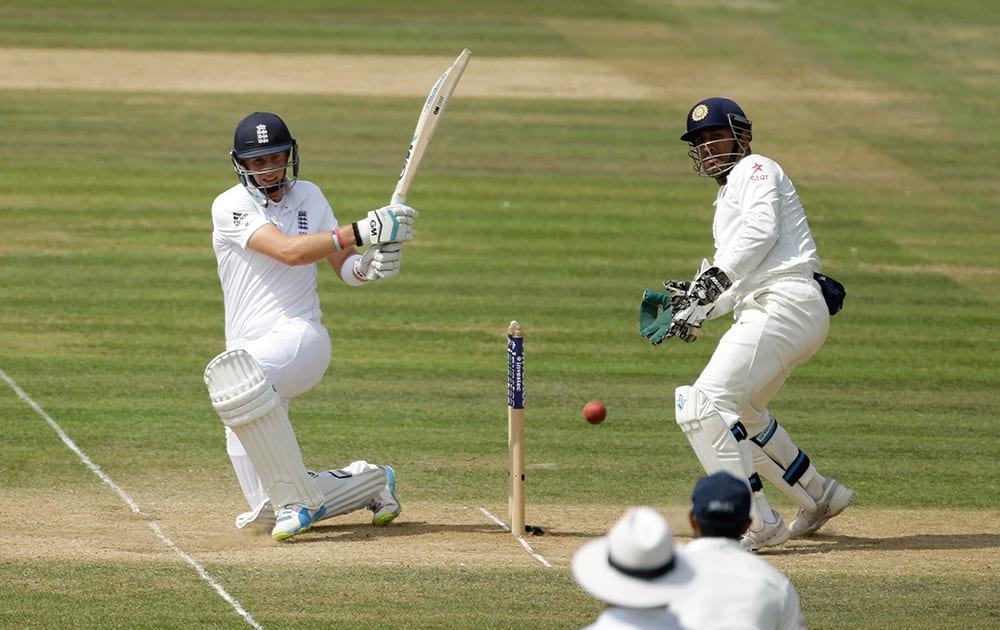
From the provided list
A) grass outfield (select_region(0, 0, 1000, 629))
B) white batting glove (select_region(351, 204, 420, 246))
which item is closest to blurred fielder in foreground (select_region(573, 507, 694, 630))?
grass outfield (select_region(0, 0, 1000, 629))

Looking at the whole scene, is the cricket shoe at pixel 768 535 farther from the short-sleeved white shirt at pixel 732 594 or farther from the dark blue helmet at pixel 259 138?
the short-sleeved white shirt at pixel 732 594

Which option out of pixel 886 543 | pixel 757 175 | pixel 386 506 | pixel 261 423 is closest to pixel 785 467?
pixel 886 543

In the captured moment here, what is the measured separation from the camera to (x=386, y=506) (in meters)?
8.73

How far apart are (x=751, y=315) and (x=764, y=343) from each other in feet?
0.63

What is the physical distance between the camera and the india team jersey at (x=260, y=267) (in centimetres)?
847

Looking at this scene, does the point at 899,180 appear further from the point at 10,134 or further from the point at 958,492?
the point at 10,134

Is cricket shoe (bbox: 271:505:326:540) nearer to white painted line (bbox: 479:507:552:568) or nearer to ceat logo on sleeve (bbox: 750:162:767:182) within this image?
white painted line (bbox: 479:507:552:568)

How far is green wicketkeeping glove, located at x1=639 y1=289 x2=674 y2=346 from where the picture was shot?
28.1 feet

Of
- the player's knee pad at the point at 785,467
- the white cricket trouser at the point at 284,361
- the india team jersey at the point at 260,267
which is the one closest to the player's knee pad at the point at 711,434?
the player's knee pad at the point at 785,467

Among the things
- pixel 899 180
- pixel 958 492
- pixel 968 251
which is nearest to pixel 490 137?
pixel 899 180

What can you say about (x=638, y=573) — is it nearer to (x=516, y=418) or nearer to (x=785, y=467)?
(x=516, y=418)

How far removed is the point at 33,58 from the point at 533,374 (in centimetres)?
1390

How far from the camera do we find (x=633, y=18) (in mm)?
28141

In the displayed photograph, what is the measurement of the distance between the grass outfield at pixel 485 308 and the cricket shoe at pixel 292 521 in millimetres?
111
